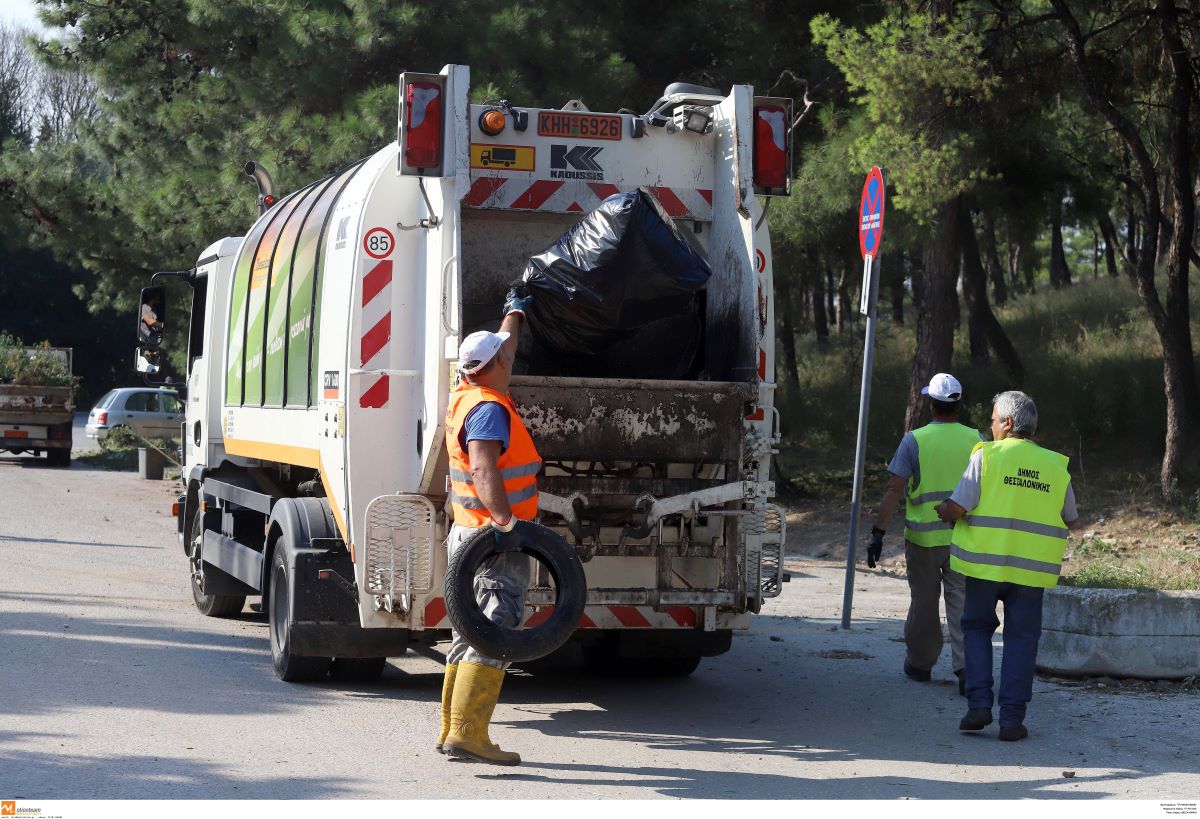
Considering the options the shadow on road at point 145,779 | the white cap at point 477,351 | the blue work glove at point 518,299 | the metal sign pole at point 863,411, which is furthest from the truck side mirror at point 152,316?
the white cap at point 477,351

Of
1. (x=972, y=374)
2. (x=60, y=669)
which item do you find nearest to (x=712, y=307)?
(x=60, y=669)

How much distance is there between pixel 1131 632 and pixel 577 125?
3867mm

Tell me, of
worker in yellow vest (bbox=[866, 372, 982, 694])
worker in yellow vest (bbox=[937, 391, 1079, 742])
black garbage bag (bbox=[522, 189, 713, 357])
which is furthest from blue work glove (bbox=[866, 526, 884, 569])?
black garbage bag (bbox=[522, 189, 713, 357])

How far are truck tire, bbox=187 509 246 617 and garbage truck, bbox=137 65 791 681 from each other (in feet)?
7.13

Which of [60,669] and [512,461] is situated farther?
[60,669]

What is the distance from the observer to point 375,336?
6.49 m

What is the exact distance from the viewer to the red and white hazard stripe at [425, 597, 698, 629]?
6.47 meters

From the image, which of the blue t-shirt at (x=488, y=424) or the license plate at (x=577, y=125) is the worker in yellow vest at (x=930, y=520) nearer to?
the license plate at (x=577, y=125)

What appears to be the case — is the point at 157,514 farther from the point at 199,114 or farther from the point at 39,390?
the point at 39,390

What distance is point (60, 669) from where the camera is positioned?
723 cm

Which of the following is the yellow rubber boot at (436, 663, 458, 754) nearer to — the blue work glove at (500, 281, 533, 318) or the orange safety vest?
the orange safety vest

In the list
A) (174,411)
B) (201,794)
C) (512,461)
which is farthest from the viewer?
(174,411)

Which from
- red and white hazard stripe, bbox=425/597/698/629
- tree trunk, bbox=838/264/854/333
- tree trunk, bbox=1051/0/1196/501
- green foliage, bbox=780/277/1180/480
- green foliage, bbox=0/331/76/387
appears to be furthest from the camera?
tree trunk, bbox=838/264/854/333

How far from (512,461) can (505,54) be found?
36.9 ft
